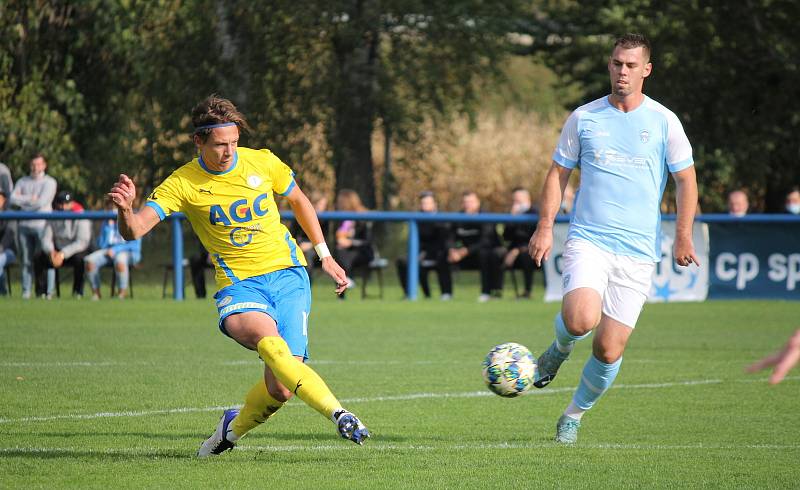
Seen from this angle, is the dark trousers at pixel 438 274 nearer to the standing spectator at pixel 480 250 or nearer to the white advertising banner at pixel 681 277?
the standing spectator at pixel 480 250

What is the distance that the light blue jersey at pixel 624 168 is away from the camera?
767cm

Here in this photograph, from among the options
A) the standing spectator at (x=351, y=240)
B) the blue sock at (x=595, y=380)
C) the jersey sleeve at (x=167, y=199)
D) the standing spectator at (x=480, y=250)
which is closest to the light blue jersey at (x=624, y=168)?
the blue sock at (x=595, y=380)

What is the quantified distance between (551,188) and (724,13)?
21432mm

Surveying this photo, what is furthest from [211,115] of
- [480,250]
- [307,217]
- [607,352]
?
[480,250]

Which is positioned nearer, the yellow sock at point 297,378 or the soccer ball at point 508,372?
the yellow sock at point 297,378

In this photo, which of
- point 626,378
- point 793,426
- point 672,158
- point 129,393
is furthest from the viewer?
point 626,378

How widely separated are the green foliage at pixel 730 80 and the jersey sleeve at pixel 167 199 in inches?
867

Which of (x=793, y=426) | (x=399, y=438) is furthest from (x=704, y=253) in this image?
(x=399, y=438)

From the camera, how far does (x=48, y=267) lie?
1922 cm

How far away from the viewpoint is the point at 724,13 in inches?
1096

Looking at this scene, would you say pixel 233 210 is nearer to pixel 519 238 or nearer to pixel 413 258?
pixel 413 258

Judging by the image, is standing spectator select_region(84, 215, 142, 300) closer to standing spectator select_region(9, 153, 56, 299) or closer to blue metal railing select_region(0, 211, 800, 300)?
blue metal railing select_region(0, 211, 800, 300)

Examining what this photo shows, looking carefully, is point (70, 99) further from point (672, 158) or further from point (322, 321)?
point (672, 158)

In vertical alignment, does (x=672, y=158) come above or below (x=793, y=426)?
above
